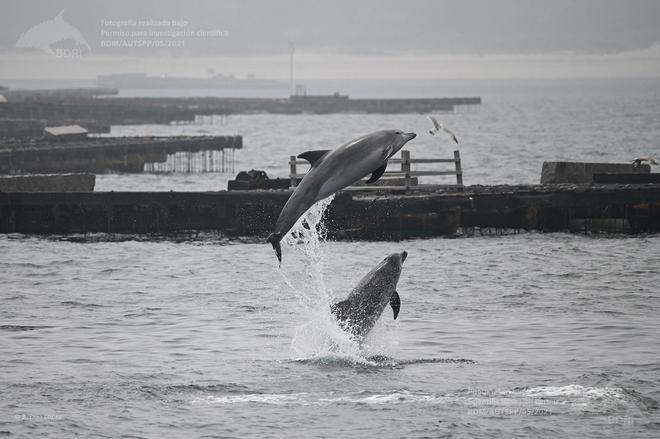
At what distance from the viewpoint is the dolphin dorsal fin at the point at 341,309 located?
830 inches

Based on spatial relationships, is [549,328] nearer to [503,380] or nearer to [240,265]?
[503,380]

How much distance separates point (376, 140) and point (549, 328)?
1088cm

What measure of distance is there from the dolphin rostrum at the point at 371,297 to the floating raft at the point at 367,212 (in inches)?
805

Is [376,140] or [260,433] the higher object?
[376,140]

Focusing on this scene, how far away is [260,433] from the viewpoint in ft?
55.7

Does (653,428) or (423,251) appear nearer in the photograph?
(653,428)

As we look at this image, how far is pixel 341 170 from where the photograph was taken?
15852mm

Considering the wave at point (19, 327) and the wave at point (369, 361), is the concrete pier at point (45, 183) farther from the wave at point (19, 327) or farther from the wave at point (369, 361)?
the wave at point (369, 361)

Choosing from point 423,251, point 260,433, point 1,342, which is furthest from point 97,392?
point 423,251

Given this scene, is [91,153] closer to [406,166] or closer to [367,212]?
[406,166]

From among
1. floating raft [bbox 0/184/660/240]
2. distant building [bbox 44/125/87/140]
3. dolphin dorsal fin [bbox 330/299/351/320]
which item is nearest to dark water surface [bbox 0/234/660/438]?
dolphin dorsal fin [bbox 330/299/351/320]

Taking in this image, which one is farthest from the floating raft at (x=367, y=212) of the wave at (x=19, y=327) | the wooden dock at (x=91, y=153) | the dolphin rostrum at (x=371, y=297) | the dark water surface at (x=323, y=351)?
the wooden dock at (x=91, y=153)

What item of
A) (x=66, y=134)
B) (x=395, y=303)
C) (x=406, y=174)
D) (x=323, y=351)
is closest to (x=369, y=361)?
(x=323, y=351)

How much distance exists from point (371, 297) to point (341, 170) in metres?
5.37
